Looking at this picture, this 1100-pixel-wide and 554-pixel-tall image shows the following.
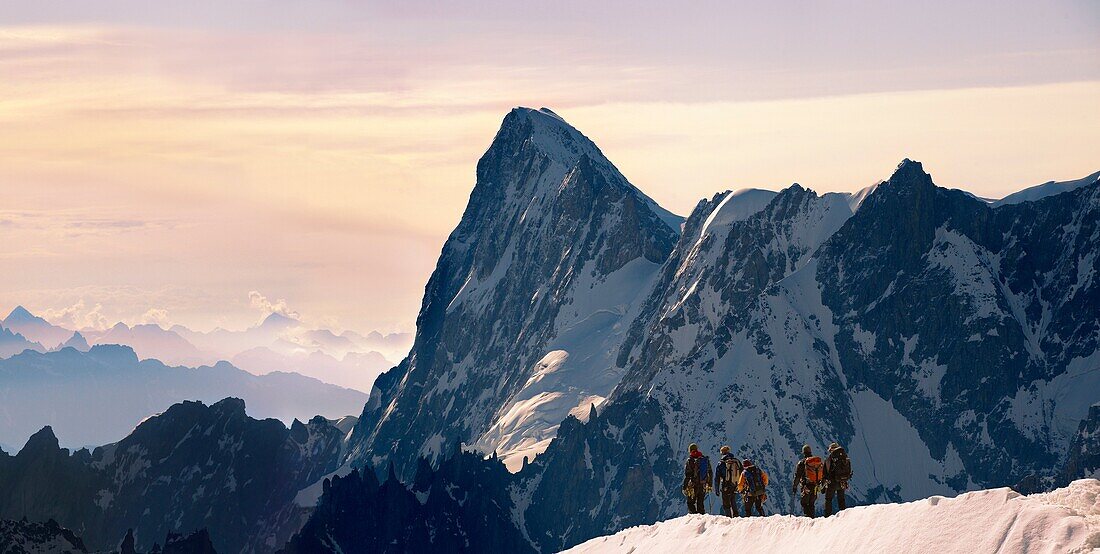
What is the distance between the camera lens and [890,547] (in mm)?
69688

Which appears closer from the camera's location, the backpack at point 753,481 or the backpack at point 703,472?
the backpack at point 753,481

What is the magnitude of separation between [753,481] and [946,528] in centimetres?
1752

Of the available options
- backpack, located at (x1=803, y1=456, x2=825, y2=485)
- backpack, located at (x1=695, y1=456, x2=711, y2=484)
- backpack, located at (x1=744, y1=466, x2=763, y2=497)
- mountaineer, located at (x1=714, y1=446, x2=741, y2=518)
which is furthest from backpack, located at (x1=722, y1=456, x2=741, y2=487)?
backpack, located at (x1=803, y1=456, x2=825, y2=485)

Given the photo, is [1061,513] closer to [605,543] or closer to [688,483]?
[688,483]

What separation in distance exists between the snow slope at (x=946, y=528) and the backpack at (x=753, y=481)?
164 centimetres

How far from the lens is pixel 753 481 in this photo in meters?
84.9

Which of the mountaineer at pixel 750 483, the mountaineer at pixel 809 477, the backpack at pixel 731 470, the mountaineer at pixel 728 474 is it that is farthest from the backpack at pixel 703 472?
the mountaineer at pixel 809 477

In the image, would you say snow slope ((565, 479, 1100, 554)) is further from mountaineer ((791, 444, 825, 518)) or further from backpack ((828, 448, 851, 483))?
backpack ((828, 448, 851, 483))

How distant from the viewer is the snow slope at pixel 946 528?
63.6 meters

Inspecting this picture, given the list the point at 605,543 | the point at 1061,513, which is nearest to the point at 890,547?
the point at 1061,513

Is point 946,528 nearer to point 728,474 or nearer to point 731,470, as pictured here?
point 731,470

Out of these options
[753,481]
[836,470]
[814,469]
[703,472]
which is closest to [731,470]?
[753,481]

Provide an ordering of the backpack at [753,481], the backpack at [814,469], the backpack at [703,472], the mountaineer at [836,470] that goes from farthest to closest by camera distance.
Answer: the backpack at [703,472] < the backpack at [753,481] < the backpack at [814,469] < the mountaineer at [836,470]

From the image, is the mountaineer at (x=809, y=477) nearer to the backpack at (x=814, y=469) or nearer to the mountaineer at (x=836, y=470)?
the backpack at (x=814, y=469)
